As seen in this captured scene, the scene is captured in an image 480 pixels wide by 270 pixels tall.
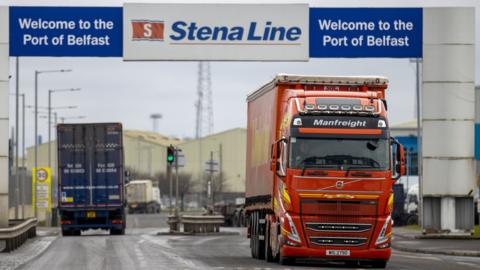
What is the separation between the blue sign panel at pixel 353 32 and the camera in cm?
4053

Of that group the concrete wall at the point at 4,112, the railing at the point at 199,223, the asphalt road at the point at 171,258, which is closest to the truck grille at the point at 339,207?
the asphalt road at the point at 171,258

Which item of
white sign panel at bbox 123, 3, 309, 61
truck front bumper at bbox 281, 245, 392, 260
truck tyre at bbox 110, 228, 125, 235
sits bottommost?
truck tyre at bbox 110, 228, 125, 235

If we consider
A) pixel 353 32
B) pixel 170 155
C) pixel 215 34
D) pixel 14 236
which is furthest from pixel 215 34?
pixel 170 155

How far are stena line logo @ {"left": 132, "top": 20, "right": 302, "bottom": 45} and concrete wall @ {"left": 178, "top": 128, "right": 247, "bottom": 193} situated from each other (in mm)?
104837

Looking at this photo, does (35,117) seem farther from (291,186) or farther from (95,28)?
(291,186)

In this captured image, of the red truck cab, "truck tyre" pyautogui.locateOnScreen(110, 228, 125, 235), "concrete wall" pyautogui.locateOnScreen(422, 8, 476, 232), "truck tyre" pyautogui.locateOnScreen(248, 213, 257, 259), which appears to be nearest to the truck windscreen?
the red truck cab

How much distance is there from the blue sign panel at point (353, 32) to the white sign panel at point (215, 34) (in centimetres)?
42

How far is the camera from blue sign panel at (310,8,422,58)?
40.5 meters

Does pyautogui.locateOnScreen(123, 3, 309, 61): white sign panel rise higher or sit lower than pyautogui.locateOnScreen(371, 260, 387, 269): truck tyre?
higher

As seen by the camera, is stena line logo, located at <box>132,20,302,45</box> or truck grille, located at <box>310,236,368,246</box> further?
stena line logo, located at <box>132,20,302,45</box>

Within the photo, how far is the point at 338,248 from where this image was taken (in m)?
25.5

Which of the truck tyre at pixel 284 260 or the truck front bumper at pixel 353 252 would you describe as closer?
the truck front bumper at pixel 353 252

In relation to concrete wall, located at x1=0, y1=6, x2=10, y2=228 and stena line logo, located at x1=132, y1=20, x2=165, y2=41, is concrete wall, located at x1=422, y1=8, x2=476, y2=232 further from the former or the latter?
concrete wall, located at x1=0, y1=6, x2=10, y2=228

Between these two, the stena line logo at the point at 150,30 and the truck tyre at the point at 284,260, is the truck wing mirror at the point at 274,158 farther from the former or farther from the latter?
the stena line logo at the point at 150,30
